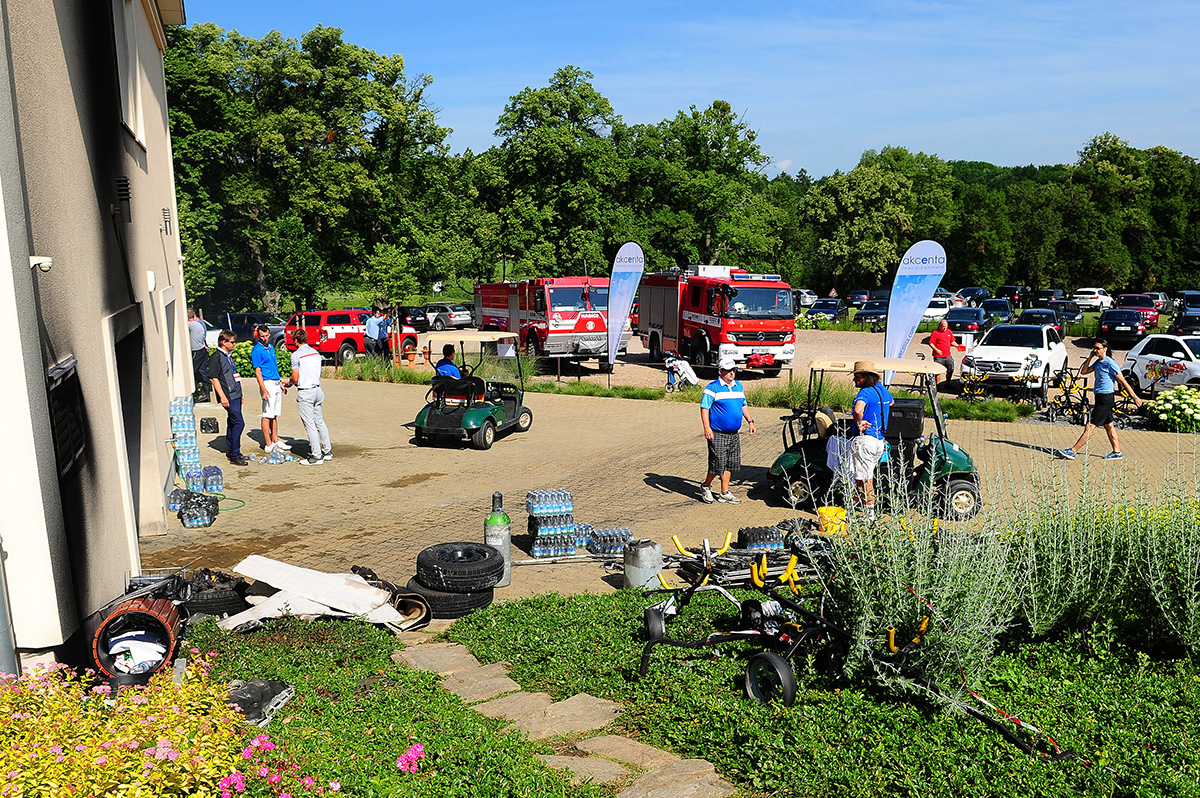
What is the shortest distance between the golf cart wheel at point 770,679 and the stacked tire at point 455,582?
2.43 metres

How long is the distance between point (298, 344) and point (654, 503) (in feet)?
18.0

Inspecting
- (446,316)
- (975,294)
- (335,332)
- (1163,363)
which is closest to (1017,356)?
(1163,363)

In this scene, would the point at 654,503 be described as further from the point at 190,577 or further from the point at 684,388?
the point at 684,388

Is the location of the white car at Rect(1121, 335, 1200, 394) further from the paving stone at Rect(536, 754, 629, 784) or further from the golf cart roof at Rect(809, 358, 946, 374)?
the paving stone at Rect(536, 754, 629, 784)

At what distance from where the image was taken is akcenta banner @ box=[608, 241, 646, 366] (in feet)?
67.1

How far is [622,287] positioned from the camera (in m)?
20.8

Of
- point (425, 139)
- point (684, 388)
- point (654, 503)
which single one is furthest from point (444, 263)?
point (654, 503)

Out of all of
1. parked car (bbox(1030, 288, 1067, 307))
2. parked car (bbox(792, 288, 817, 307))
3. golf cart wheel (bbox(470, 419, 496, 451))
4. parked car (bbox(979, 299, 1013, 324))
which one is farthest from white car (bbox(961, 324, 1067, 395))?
parked car (bbox(1030, 288, 1067, 307))

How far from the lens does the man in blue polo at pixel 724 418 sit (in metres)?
9.87

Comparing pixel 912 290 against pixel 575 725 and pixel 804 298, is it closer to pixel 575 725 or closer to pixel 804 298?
pixel 575 725

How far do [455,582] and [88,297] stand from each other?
11.1ft

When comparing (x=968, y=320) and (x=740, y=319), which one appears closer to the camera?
(x=740, y=319)

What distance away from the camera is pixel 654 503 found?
10.2m

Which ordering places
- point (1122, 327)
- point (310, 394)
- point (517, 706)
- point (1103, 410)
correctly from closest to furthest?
point (517, 706)
point (310, 394)
point (1103, 410)
point (1122, 327)
